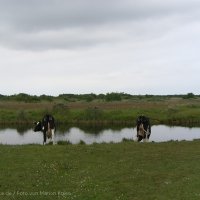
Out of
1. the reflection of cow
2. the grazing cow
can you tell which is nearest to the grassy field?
the reflection of cow

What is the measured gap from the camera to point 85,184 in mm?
15148

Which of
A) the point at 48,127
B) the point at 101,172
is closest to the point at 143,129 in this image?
the point at 48,127

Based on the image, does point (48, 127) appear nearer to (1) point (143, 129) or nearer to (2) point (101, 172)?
(1) point (143, 129)

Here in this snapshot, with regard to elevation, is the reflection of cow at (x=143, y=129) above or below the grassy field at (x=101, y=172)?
above

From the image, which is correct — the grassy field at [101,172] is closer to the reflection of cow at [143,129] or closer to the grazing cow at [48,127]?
the reflection of cow at [143,129]

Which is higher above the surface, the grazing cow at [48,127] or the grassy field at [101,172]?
the grazing cow at [48,127]

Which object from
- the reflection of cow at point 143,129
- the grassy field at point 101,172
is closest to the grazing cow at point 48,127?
the reflection of cow at point 143,129

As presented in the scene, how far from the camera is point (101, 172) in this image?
1708 centimetres

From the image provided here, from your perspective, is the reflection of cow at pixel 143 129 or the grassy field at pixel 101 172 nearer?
the grassy field at pixel 101 172

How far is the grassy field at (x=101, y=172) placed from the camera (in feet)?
46.0

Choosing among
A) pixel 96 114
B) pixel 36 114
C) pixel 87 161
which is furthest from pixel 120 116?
pixel 87 161

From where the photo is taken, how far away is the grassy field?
14.0 metres

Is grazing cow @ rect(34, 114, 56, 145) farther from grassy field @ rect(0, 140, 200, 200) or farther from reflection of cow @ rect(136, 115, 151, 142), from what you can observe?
grassy field @ rect(0, 140, 200, 200)

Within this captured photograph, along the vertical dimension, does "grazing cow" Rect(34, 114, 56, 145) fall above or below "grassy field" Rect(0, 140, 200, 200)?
above
